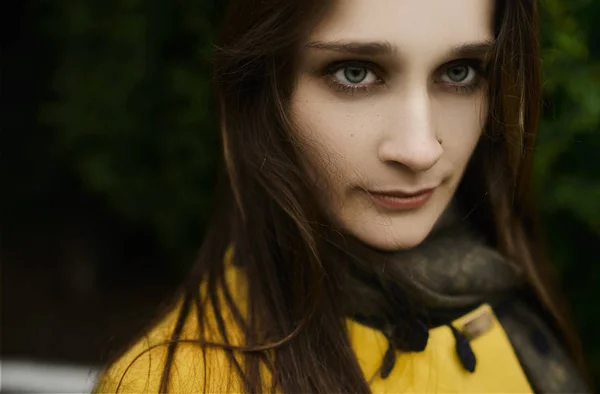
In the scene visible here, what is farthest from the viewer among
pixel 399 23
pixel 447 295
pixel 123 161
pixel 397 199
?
pixel 123 161

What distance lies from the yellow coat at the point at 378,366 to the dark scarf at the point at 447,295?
2cm

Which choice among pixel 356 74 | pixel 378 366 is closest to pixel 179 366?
pixel 378 366

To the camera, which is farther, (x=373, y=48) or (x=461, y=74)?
(x=461, y=74)

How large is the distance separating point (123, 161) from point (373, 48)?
1.76 metres

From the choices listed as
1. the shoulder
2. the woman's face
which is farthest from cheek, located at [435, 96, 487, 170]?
the shoulder

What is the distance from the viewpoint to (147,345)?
4.14 feet

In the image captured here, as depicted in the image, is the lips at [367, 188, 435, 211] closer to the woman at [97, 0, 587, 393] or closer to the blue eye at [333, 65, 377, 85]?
the woman at [97, 0, 587, 393]

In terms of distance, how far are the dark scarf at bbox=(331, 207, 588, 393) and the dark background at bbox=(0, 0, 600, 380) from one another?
45 centimetres

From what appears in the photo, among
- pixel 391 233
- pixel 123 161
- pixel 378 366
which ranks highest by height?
pixel 391 233

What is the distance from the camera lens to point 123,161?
106 inches

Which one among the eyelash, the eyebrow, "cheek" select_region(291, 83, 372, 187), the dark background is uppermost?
the eyebrow

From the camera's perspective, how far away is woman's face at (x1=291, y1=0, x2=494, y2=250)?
110cm

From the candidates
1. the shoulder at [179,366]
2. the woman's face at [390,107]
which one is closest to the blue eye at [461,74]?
the woman's face at [390,107]

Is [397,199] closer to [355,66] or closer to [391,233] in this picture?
[391,233]
